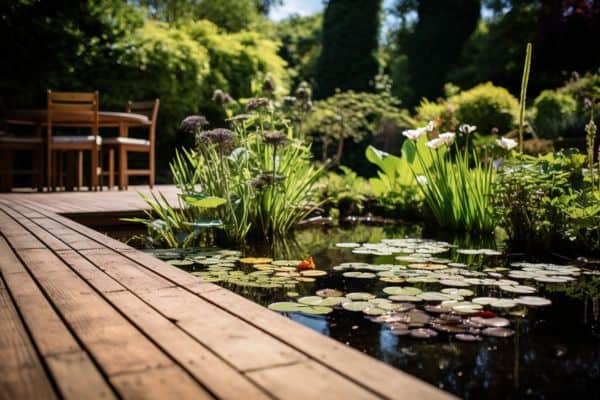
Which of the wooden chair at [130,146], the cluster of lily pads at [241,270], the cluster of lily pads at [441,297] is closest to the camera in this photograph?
the cluster of lily pads at [441,297]

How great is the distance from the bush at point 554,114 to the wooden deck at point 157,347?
6366mm

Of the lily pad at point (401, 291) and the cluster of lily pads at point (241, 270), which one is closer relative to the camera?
the lily pad at point (401, 291)

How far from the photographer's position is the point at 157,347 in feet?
3.90

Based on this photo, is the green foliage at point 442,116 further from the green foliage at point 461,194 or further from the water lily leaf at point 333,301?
the water lily leaf at point 333,301

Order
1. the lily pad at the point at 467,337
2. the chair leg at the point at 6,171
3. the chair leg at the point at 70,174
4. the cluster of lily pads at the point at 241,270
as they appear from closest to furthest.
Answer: the lily pad at the point at 467,337 < the cluster of lily pads at the point at 241,270 < the chair leg at the point at 6,171 < the chair leg at the point at 70,174

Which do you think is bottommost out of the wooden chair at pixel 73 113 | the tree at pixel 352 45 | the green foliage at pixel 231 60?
the wooden chair at pixel 73 113

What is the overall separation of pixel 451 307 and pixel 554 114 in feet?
21.7

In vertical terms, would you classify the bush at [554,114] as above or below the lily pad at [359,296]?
above

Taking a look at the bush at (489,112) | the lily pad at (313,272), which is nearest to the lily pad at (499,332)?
the lily pad at (313,272)

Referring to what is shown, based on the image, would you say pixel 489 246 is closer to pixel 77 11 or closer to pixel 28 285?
pixel 28 285

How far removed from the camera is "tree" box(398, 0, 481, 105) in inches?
625

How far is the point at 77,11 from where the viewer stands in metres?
7.66

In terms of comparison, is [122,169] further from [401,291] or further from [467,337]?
[467,337]

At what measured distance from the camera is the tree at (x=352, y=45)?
Result: 1391cm
